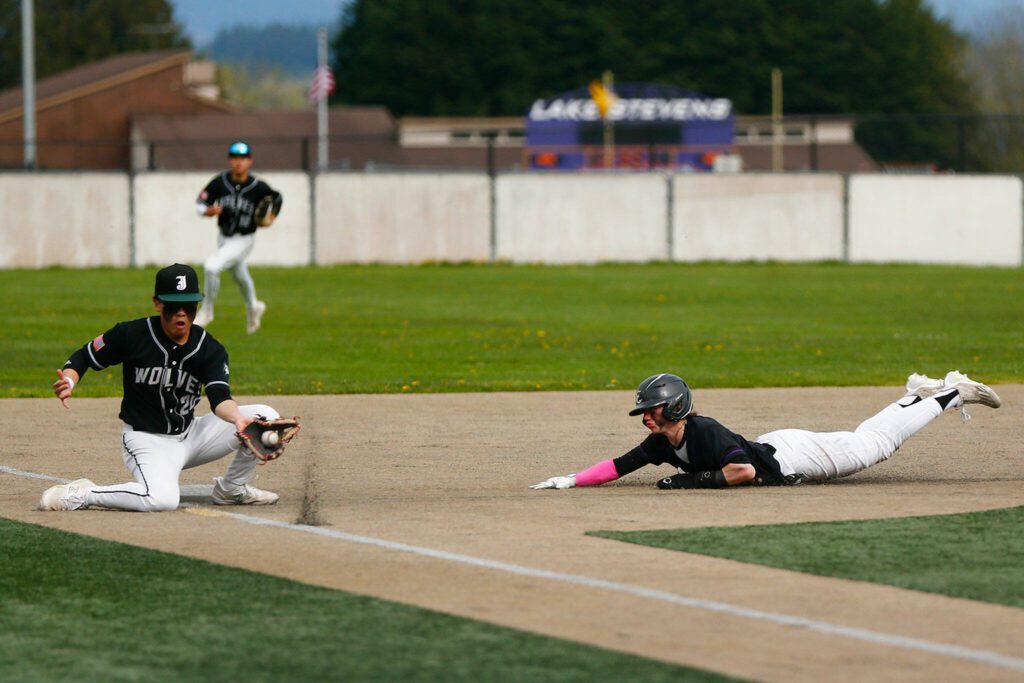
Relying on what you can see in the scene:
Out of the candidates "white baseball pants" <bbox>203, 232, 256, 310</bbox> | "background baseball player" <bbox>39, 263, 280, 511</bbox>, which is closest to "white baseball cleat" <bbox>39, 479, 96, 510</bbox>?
"background baseball player" <bbox>39, 263, 280, 511</bbox>

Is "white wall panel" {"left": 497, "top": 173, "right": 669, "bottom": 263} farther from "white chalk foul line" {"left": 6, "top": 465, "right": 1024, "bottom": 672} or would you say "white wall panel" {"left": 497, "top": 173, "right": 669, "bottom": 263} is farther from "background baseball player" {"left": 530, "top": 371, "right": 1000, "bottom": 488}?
"white chalk foul line" {"left": 6, "top": 465, "right": 1024, "bottom": 672}

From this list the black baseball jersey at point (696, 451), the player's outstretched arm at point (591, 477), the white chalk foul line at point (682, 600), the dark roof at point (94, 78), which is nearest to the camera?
the white chalk foul line at point (682, 600)

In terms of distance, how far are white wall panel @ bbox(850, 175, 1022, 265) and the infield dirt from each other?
945 inches

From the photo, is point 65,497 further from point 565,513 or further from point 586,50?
point 586,50

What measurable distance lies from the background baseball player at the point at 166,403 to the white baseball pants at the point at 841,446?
294cm

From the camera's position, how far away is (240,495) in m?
9.07

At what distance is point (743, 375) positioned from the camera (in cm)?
1628

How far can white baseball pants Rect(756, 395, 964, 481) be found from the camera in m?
9.66

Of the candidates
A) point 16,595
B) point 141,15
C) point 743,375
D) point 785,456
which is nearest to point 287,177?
point 743,375

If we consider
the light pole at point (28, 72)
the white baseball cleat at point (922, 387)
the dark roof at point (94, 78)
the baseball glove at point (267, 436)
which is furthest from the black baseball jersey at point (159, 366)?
the dark roof at point (94, 78)

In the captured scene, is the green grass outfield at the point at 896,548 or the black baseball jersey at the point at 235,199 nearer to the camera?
the green grass outfield at the point at 896,548

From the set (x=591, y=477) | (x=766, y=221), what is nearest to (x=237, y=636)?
(x=591, y=477)

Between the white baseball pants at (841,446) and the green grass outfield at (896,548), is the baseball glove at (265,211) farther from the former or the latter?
the green grass outfield at (896,548)

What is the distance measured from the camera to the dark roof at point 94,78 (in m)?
67.6
